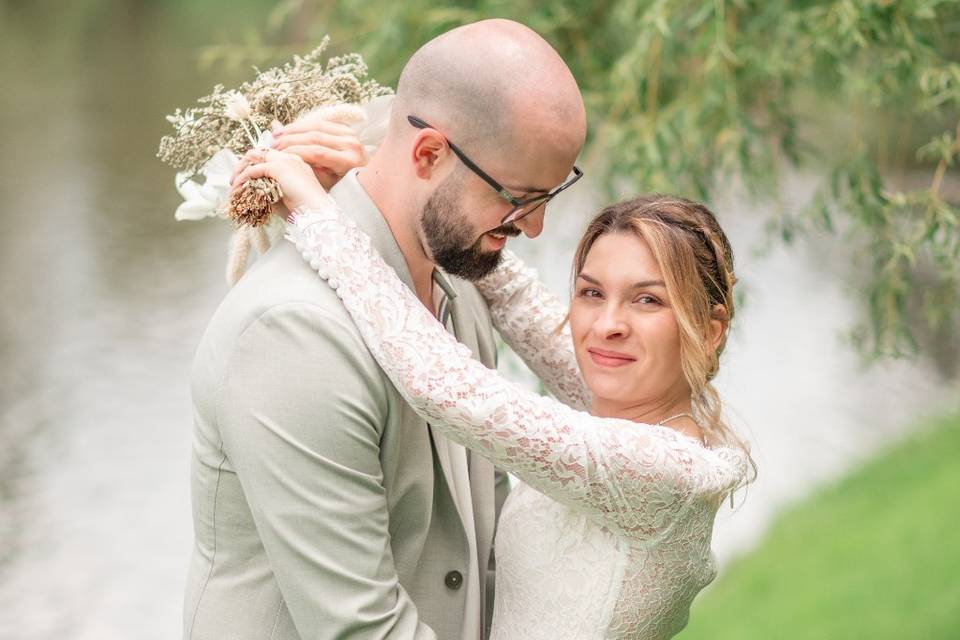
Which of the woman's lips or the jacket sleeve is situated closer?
the jacket sleeve

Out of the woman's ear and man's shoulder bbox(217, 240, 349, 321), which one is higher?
man's shoulder bbox(217, 240, 349, 321)

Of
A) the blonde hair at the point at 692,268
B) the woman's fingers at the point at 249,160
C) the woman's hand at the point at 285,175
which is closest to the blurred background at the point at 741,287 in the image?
the blonde hair at the point at 692,268

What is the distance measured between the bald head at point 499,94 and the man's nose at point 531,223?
5.2 inches

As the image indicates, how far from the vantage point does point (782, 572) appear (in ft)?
23.3

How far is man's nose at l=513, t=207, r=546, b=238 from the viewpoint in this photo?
94.7 inches

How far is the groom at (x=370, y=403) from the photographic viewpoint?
2.17 m

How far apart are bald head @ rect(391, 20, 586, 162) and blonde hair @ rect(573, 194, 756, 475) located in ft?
1.05

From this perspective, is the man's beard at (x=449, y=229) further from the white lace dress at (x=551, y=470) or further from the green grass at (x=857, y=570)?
the green grass at (x=857, y=570)

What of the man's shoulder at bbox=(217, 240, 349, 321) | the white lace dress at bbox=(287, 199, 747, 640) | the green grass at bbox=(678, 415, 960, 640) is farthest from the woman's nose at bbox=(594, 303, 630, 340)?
the green grass at bbox=(678, 415, 960, 640)

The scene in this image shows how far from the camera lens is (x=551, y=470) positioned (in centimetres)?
231

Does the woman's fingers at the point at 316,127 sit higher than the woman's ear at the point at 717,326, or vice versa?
the woman's fingers at the point at 316,127

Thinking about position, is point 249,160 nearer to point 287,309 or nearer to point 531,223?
point 287,309

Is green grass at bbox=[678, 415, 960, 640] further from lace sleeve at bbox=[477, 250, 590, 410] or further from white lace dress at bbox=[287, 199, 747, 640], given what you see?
white lace dress at bbox=[287, 199, 747, 640]

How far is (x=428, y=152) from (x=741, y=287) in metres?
1.99
